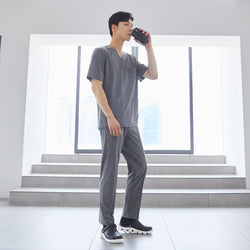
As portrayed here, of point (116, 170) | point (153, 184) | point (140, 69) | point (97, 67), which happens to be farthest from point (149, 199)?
point (97, 67)

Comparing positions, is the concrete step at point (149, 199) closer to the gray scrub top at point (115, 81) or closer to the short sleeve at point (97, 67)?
the gray scrub top at point (115, 81)

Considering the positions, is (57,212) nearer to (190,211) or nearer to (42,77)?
(190,211)

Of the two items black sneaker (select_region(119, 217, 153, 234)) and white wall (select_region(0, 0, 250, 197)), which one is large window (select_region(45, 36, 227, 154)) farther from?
black sneaker (select_region(119, 217, 153, 234))

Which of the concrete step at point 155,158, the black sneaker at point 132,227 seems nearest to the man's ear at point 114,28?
the black sneaker at point 132,227

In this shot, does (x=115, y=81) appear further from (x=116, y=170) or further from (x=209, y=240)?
(x=209, y=240)

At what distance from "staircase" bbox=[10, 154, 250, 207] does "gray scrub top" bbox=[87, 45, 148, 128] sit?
121 centimetres

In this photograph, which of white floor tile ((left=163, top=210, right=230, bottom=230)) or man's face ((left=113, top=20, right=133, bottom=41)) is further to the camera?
white floor tile ((left=163, top=210, right=230, bottom=230))

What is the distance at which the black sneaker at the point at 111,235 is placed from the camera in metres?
1.36

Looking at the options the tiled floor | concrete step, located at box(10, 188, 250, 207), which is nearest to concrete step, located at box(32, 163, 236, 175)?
concrete step, located at box(10, 188, 250, 207)

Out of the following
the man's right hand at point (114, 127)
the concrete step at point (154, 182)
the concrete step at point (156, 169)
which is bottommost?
the concrete step at point (154, 182)

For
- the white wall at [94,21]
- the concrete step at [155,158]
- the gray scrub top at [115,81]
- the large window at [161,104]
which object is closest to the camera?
the gray scrub top at [115,81]

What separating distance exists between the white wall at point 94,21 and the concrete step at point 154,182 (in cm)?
69

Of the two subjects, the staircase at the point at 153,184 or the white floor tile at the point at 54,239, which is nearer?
the white floor tile at the point at 54,239

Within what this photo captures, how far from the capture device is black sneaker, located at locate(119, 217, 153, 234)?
5.00 feet
